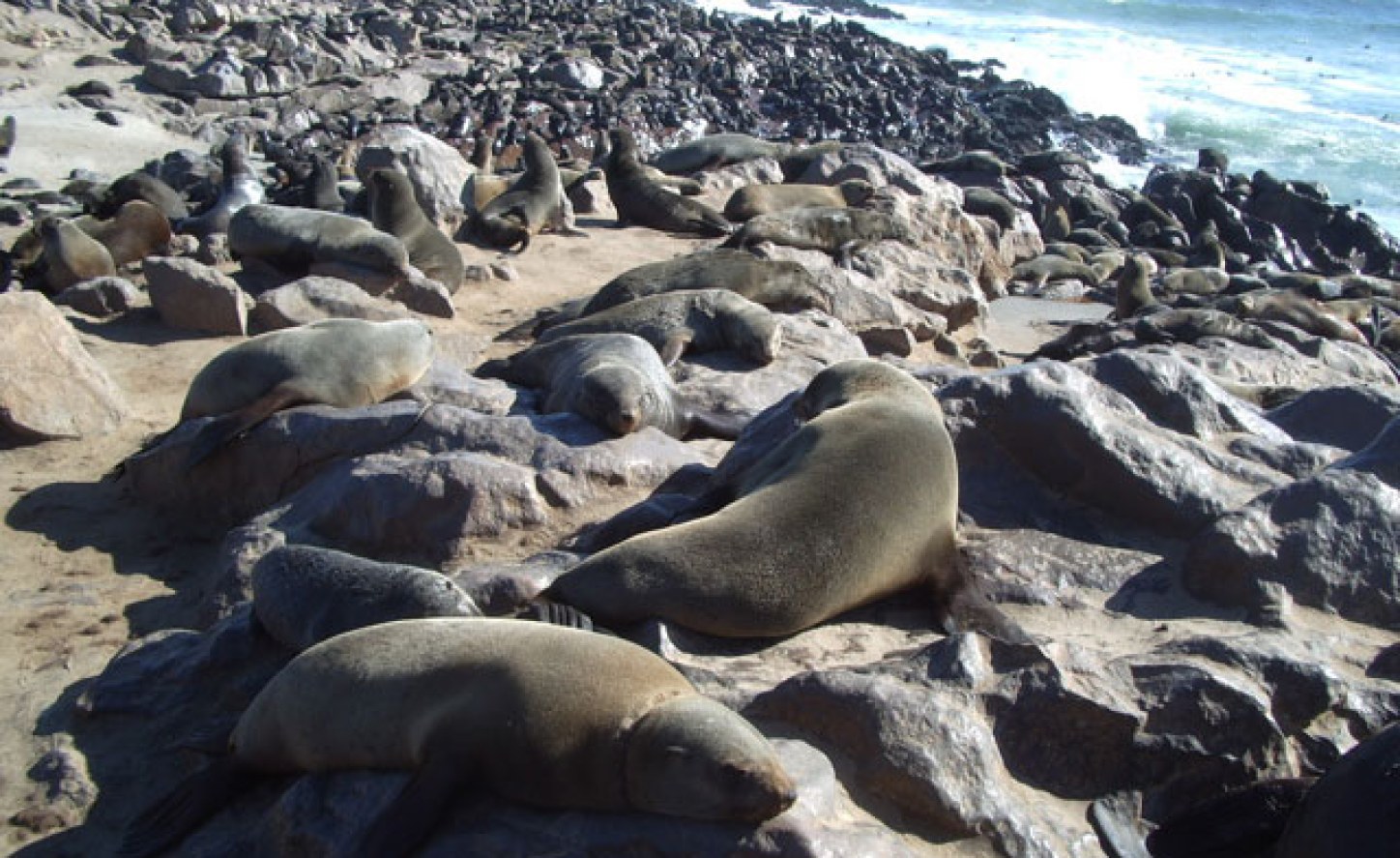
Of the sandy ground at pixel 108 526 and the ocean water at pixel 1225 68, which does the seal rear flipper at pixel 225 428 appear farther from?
the ocean water at pixel 1225 68

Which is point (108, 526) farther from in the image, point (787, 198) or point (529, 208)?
point (787, 198)

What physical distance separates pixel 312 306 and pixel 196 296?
81cm

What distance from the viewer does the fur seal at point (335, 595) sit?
3686 mm

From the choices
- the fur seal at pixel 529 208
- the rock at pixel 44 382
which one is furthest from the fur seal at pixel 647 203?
the rock at pixel 44 382

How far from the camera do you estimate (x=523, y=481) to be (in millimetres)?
4871

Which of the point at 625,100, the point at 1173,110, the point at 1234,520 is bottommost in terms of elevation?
the point at 1173,110

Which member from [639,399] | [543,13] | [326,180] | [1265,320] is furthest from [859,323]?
[543,13]

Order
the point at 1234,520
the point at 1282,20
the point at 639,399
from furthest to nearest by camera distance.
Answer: the point at 1282,20
the point at 639,399
the point at 1234,520

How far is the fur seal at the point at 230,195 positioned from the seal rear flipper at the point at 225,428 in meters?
4.73

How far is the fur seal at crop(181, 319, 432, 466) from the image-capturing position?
6113 millimetres

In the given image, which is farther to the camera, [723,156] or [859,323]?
[723,156]

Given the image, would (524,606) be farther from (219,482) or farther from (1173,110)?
(1173,110)

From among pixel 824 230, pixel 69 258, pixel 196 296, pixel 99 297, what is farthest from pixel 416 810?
pixel 824 230

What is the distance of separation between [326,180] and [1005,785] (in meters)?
9.18
